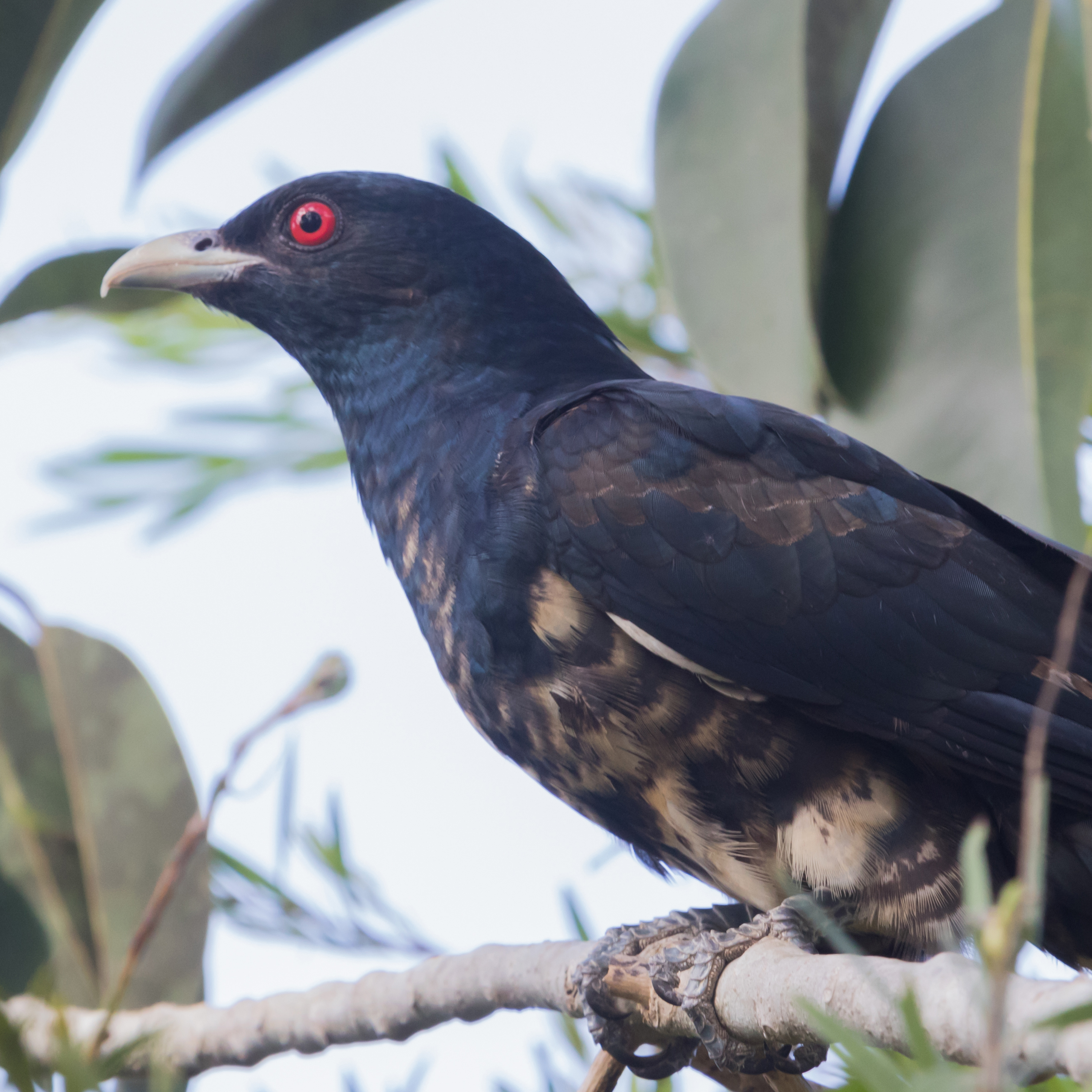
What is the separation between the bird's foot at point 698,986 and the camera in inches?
54.3

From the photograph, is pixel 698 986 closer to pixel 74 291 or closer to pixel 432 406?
pixel 432 406

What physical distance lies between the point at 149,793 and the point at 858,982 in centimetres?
138

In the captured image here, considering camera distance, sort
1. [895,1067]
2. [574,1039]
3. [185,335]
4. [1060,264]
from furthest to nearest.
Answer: [185,335]
[1060,264]
[574,1039]
[895,1067]

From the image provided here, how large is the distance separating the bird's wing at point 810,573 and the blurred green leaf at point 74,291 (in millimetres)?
855

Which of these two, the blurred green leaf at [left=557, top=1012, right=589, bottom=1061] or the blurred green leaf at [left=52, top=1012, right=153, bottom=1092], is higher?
the blurred green leaf at [left=52, top=1012, right=153, bottom=1092]

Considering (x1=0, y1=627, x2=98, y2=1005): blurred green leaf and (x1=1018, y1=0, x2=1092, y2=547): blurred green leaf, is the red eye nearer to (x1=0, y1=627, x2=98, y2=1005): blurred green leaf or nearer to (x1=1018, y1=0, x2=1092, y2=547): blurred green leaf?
(x1=0, y1=627, x2=98, y2=1005): blurred green leaf

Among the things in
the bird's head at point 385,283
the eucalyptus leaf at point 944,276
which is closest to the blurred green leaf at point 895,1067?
the eucalyptus leaf at point 944,276

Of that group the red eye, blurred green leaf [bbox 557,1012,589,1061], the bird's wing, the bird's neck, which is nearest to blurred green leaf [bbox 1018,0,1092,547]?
the bird's wing

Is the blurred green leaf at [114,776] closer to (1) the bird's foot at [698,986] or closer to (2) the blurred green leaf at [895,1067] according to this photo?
(1) the bird's foot at [698,986]

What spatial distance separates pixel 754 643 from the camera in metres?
1.48

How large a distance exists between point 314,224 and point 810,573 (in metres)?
0.99

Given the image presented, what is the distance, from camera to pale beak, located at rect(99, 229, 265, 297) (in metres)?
2.04

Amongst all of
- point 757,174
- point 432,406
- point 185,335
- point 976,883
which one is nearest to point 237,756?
point 432,406

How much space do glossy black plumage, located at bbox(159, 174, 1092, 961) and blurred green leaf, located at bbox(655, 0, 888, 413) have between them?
148mm
